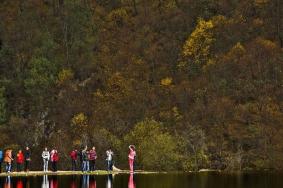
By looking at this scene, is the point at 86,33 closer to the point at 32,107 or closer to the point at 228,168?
the point at 32,107

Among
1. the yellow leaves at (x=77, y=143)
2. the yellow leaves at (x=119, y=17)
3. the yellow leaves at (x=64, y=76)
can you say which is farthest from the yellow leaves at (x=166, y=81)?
the yellow leaves at (x=77, y=143)

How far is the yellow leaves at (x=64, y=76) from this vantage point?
102625mm

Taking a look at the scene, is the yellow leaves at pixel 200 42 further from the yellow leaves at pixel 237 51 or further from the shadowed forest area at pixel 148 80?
the yellow leaves at pixel 237 51

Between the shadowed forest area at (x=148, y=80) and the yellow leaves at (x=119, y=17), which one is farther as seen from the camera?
the yellow leaves at (x=119, y=17)

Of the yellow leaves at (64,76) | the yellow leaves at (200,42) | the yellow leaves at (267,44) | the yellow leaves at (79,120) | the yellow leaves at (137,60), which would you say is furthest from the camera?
the yellow leaves at (137,60)

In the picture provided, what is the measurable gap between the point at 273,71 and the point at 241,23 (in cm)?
1511

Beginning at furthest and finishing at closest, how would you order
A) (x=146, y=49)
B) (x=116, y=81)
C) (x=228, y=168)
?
(x=146, y=49)
(x=116, y=81)
(x=228, y=168)

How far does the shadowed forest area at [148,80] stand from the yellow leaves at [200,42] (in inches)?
5.9

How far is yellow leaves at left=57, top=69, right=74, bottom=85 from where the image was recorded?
102625 millimetres

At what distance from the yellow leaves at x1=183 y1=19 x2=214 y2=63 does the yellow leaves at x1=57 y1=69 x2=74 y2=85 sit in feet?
56.0

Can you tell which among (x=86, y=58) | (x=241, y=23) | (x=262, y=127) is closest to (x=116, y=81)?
(x=86, y=58)

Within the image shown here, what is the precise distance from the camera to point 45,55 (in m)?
105

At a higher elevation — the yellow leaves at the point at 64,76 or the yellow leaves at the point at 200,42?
the yellow leaves at the point at 200,42

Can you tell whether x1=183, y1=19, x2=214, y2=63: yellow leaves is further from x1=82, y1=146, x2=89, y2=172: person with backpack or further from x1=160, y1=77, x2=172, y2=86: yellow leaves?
x1=82, y1=146, x2=89, y2=172: person with backpack
